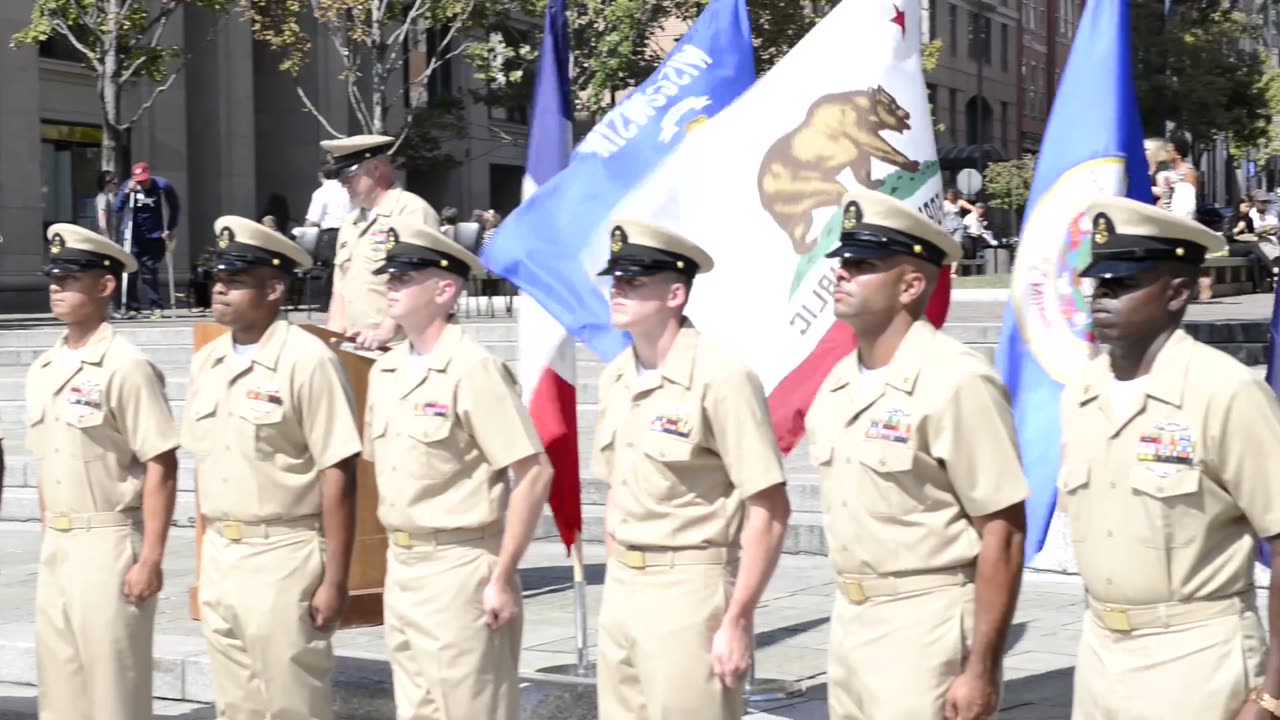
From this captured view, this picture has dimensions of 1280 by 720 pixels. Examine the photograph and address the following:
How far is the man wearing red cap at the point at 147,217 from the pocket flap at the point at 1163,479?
18.4 m

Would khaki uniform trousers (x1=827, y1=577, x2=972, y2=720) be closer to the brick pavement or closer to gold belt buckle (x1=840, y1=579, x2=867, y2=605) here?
gold belt buckle (x1=840, y1=579, x2=867, y2=605)

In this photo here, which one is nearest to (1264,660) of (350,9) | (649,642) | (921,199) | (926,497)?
(926,497)

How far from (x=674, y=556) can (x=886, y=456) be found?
88cm

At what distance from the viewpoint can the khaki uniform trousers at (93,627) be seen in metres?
6.35

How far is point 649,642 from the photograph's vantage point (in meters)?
5.17

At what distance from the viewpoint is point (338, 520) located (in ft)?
19.2

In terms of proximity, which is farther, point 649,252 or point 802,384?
point 802,384

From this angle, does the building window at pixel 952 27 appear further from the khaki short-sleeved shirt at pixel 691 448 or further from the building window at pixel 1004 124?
the khaki short-sleeved shirt at pixel 691 448

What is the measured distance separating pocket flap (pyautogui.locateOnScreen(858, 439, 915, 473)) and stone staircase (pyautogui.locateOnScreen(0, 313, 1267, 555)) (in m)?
4.48

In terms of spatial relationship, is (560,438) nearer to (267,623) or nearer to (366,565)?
(366,565)

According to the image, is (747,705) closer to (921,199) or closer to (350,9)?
(921,199)

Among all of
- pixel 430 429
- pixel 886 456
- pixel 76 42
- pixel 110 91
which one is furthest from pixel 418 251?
pixel 110 91

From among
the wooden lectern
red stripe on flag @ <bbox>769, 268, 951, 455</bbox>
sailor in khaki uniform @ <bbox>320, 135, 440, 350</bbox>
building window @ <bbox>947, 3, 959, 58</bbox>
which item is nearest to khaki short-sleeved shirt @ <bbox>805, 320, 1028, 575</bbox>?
red stripe on flag @ <bbox>769, 268, 951, 455</bbox>

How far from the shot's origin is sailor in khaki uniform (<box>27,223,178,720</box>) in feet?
20.8
